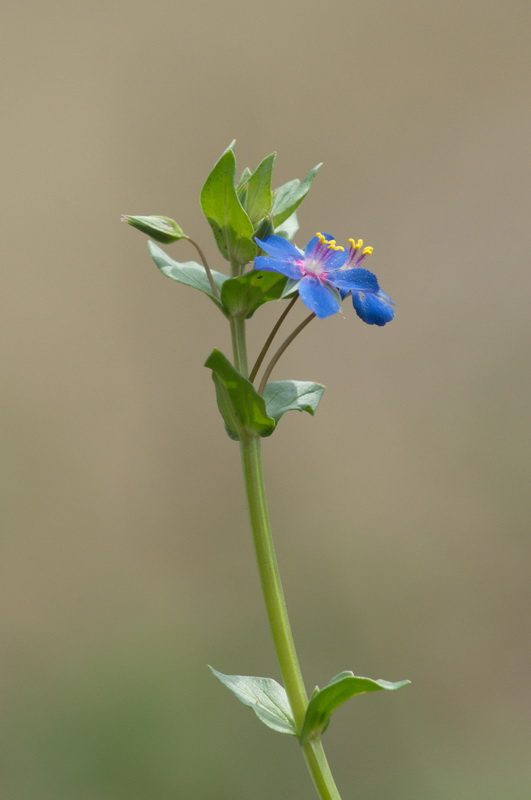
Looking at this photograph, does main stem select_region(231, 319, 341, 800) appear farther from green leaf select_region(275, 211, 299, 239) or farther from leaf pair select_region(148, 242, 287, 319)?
green leaf select_region(275, 211, 299, 239)

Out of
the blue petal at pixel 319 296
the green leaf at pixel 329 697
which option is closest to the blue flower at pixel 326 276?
the blue petal at pixel 319 296

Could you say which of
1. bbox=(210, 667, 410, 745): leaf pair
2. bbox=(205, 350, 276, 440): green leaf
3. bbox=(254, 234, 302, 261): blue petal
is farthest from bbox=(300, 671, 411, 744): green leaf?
bbox=(254, 234, 302, 261): blue petal

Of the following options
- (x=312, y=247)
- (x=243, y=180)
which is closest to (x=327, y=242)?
(x=312, y=247)

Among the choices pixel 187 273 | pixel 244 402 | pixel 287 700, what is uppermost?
pixel 187 273

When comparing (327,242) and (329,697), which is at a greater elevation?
(327,242)

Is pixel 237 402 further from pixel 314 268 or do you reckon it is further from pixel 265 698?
pixel 265 698

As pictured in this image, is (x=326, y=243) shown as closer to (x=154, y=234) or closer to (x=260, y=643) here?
(x=154, y=234)

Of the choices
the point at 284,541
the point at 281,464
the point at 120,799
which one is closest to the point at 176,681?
the point at 120,799

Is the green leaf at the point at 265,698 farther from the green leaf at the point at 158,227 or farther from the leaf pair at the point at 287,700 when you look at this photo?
the green leaf at the point at 158,227
